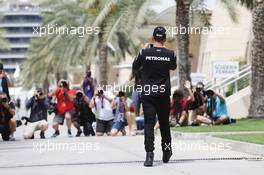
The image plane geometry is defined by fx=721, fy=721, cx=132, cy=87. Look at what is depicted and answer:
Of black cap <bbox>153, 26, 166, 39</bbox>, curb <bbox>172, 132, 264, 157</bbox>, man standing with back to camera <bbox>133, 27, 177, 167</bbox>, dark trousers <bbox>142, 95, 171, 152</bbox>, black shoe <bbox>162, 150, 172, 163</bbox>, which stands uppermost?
black cap <bbox>153, 26, 166, 39</bbox>

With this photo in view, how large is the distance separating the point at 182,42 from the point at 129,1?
4.06 meters

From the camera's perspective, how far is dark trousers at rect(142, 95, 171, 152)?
9.93 m

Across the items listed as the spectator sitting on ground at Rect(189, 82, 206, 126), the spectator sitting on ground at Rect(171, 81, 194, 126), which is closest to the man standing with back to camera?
the spectator sitting on ground at Rect(171, 81, 194, 126)

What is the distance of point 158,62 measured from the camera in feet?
33.0

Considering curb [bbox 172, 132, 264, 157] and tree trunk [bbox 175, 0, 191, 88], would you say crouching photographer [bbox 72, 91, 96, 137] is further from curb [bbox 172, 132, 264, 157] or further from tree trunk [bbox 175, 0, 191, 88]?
tree trunk [bbox 175, 0, 191, 88]

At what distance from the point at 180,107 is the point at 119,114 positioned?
6.62 feet

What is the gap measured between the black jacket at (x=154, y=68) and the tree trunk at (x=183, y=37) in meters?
14.8

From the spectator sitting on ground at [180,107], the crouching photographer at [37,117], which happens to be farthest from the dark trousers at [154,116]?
the spectator sitting on ground at [180,107]

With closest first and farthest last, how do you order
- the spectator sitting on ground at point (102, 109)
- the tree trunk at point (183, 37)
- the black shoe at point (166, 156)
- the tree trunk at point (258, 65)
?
→ the black shoe at point (166, 156) < the spectator sitting on ground at point (102, 109) < the tree trunk at point (258, 65) < the tree trunk at point (183, 37)

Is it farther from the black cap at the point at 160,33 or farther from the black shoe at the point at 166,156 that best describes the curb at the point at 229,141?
the black cap at the point at 160,33

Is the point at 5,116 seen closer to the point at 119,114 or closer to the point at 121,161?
the point at 119,114

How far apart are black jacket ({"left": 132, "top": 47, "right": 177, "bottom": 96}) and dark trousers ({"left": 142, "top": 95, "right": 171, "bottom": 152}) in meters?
0.10

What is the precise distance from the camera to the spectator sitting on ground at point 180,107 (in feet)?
71.2

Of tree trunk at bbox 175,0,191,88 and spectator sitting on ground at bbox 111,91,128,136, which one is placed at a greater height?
tree trunk at bbox 175,0,191,88
